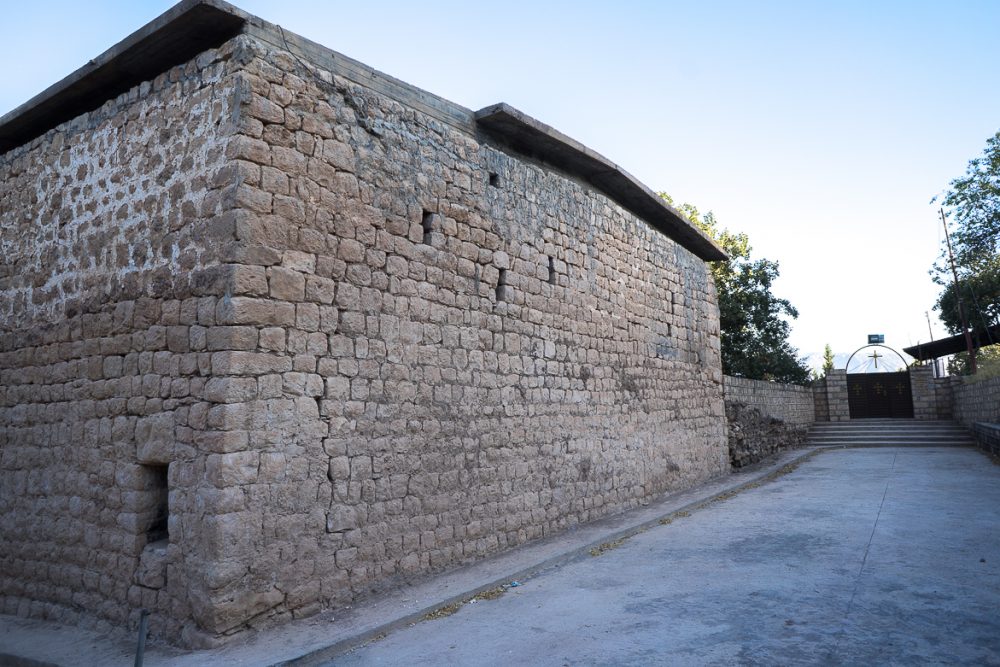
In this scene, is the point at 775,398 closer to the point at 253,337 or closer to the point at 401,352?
the point at 401,352

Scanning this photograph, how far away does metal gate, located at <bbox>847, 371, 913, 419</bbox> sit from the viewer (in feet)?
72.3

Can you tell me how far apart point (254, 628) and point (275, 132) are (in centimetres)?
353

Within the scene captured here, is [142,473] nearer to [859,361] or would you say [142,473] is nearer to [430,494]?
[430,494]

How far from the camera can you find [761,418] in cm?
1545

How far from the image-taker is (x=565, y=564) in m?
6.46

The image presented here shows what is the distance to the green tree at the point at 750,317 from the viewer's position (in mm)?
25656

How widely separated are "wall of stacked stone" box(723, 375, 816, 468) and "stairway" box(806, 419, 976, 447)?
0.61 meters

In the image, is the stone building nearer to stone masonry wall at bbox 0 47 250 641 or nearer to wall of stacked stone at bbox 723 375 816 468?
stone masonry wall at bbox 0 47 250 641

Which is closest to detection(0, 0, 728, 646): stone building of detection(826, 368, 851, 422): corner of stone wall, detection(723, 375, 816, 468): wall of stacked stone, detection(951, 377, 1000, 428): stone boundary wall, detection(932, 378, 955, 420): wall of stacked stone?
detection(723, 375, 816, 468): wall of stacked stone

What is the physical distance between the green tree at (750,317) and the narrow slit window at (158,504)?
23.1 m

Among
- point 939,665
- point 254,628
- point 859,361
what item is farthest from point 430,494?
point 859,361

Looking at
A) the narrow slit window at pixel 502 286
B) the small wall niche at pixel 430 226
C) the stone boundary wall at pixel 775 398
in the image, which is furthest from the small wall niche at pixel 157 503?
the stone boundary wall at pixel 775 398

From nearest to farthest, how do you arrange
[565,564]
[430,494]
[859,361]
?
[430,494] < [565,564] < [859,361]

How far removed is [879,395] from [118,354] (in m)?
23.3
